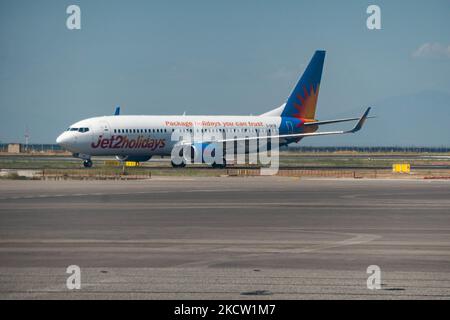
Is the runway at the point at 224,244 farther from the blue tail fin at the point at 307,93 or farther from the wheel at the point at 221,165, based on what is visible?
the blue tail fin at the point at 307,93

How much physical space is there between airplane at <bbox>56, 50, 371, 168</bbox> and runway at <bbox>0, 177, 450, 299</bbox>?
32.6 m

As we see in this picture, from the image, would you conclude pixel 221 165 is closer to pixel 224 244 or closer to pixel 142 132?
pixel 142 132

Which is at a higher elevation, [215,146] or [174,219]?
[215,146]

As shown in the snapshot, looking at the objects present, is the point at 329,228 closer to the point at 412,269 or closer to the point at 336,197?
the point at 412,269

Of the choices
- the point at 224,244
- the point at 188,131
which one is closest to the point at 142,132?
the point at 188,131

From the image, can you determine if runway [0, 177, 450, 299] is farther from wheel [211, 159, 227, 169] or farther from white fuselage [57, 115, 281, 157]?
wheel [211, 159, 227, 169]

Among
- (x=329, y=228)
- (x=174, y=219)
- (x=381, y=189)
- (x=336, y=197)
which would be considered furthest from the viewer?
(x=381, y=189)

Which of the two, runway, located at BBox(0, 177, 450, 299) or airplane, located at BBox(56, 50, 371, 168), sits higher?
airplane, located at BBox(56, 50, 371, 168)

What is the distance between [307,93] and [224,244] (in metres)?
67.2

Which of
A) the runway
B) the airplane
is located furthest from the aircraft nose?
the runway

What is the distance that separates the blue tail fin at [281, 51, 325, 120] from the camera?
87875mm
